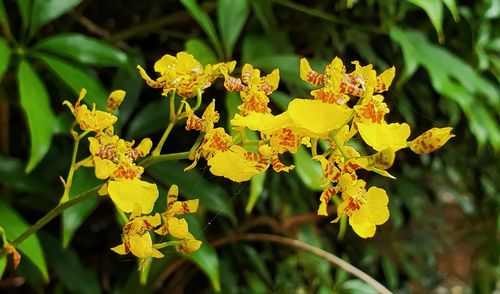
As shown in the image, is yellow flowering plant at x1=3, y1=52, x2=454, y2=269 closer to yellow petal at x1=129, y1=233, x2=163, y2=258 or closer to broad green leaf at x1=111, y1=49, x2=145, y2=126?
yellow petal at x1=129, y1=233, x2=163, y2=258

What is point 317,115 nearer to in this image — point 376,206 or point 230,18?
point 376,206

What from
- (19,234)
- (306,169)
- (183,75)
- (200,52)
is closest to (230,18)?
(200,52)

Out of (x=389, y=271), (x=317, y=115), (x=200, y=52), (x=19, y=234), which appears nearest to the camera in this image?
(x=317, y=115)

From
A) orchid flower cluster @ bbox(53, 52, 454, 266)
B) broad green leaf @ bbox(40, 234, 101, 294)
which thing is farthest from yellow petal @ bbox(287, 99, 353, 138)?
broad green leaf @ bbox(40, 234, 101, 294)

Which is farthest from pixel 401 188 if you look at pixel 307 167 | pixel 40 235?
pixel 40 235

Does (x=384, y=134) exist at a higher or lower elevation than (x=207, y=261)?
higher

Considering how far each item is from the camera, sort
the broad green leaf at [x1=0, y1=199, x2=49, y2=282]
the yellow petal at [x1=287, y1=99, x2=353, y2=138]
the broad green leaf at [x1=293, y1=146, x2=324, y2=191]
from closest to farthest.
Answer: the yellow petal at [x1=287, y1=99, x2=353, y2=138]
the broad green leaf at [x1=0, y1=199, x2=49, y2=282]
the broad green leaf at [x1=293, y1=146, x2=324, y2=191]

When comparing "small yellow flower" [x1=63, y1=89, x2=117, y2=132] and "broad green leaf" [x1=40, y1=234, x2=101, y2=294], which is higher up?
"small yellow flower" [x1=63, y1=89, x2=117, y2=132]

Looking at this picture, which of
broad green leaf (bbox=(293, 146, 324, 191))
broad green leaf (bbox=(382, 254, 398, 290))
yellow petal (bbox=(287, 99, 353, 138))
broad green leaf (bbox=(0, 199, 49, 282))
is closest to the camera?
yellow petal (bbox=(287, 99, 353, 138))
